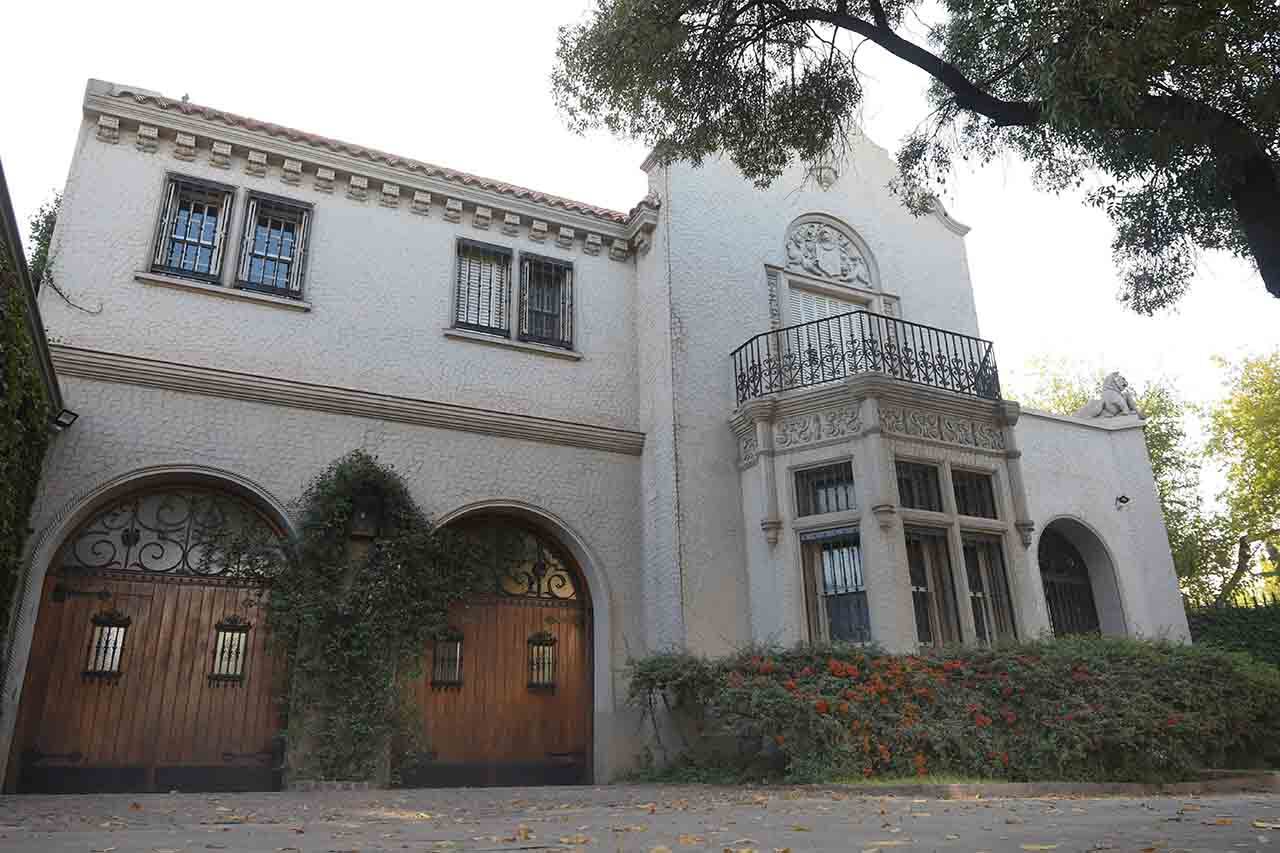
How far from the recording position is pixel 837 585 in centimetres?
1069

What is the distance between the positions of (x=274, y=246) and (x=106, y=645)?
4.76m

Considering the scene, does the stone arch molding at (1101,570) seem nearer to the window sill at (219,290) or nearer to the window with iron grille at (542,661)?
the window with iron grille at (542,661)

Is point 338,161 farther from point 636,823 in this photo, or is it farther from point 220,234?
point 636,823

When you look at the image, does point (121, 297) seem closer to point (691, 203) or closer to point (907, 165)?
point (691, 203)

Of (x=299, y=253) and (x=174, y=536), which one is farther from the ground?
(x=299, y=253)

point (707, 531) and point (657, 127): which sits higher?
point (657, 127)

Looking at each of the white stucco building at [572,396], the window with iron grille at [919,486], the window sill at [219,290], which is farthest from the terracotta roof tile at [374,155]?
the window with iron grille at [919,486]

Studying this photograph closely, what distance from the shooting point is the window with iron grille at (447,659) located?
995 cm

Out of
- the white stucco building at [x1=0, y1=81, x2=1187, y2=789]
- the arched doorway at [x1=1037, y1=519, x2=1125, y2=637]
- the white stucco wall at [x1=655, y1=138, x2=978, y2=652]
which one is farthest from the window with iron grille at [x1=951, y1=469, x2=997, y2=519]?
the white stucco wall at [x1=655, y1=138, x2=978, y2=652]

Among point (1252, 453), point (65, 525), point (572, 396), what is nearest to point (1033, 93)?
point (572, 396)

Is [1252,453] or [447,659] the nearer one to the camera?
[447,659]

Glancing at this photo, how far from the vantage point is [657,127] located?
8.16 meters

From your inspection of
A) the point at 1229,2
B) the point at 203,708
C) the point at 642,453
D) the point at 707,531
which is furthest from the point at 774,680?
the point at 1229,2

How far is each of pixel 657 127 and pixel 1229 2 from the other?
14.4 feet
